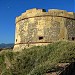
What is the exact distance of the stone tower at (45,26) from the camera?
14.3 meters

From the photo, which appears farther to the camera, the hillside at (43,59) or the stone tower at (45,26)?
the stone tower at (45,26)

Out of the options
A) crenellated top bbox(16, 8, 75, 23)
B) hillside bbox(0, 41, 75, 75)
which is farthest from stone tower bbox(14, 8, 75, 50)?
hillside bbox(0, 41, 75, 75)

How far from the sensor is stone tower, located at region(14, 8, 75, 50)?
562 inches

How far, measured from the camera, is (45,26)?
46.6 ft

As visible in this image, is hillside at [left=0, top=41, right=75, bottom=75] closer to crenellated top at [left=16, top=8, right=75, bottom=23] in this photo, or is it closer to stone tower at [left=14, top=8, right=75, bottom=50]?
stone tower at [left=14, top=8, right=75, bottom=50]

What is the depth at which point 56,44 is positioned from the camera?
1215 cm

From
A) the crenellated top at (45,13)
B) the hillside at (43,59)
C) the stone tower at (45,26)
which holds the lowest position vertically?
the hillside at (43,59)

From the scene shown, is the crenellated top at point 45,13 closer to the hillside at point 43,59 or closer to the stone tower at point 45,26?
the stone tower at point 45,26

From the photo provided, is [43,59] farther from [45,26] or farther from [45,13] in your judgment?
[45,13]

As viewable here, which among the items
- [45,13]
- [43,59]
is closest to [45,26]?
[45,13]

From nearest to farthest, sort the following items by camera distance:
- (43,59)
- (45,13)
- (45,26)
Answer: (43,59) → (45,26) → (45,13)

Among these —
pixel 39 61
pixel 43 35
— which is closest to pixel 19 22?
pixel 43 35

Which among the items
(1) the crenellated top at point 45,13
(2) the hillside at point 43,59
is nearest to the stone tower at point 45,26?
(1) the crenellated top at point 45,13

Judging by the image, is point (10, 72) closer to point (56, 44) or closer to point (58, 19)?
point (56, 44)
